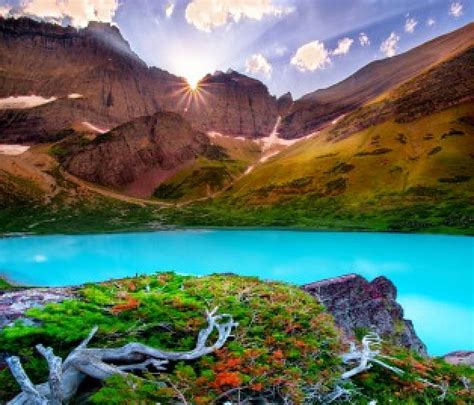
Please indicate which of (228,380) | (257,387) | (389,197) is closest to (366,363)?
(257,387)

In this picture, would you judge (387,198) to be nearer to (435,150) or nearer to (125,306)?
(435,150)

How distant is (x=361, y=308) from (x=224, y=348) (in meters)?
11.9

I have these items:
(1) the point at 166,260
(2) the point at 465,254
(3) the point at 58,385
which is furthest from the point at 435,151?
(3) the point at 58,385

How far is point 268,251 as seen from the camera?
6794 cm

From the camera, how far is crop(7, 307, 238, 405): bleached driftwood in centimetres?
782

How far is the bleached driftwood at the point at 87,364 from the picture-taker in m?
7.82

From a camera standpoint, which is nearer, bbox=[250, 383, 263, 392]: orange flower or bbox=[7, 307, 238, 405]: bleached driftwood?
bbox=[7, 307, 238, 405]: bleached driftwood

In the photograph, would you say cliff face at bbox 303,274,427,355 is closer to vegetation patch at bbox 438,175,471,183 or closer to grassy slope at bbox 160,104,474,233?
grassy slope at bbox 160,104,474,233

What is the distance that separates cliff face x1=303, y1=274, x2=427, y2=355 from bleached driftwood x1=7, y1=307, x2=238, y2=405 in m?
10.5

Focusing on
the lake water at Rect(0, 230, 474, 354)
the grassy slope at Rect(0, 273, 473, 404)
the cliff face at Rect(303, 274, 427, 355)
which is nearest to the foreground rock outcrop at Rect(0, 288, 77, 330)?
the grassy slope at Rect(0, 273, 473, 404)

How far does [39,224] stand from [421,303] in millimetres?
163562

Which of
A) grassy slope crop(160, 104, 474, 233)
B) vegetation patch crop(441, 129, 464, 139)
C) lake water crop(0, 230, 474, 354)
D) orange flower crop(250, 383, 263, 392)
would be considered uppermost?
vegetation patch crop(441, 129, 464, 139)

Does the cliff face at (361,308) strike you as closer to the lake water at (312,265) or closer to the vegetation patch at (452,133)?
the lake water at (312,265)

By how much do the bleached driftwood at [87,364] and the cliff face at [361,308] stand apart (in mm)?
10501
